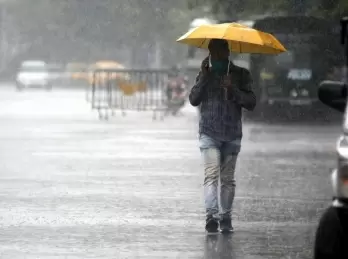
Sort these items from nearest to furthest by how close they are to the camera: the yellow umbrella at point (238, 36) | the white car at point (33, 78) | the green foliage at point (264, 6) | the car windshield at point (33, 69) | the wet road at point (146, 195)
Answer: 1. the wet road at point (146, 195)
2. the yellow umbrella at point (238, 36)
3. the green foliage at point (264, 6)
4. the white car at point (33, 78)
5. the car windshield at point (33, 69)

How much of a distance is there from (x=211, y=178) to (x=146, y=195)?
11.7 ft

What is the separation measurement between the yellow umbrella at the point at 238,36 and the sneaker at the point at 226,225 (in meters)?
1.66

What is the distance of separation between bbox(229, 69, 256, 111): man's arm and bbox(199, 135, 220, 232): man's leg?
0.44 m

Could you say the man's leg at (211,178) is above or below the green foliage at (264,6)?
below

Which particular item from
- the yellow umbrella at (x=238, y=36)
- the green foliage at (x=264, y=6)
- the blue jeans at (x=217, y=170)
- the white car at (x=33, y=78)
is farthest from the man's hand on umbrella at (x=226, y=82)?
the white car at (x=33, y=78)

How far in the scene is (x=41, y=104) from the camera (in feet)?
161

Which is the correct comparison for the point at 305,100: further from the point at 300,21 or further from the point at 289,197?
the point at 289,197

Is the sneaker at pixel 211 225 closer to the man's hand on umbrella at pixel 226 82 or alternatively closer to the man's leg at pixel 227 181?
the man's leg at pixel 227 181

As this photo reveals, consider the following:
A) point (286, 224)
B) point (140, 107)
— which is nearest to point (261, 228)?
point (286, 224)

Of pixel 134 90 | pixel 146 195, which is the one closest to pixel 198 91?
pixel 146 195

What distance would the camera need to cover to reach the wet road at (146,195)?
1116 cm

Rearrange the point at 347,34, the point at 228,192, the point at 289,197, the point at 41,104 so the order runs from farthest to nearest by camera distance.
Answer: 1. the point at 41,104
2. the point at 289,197
3. the point at 228,192
4. the point at 347,34

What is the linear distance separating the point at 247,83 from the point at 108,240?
203cm

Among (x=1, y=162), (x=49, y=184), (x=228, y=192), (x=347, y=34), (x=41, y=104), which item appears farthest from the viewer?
(x=41, y=104)
